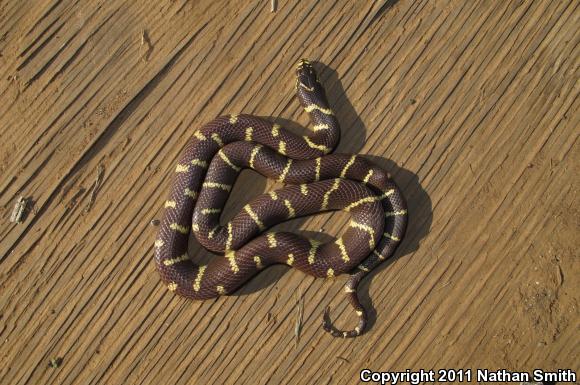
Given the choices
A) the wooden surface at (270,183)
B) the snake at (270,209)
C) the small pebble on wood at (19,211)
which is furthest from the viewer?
the small pebble on wood at (19,211)

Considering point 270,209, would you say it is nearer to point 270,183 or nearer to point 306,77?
point 270,183

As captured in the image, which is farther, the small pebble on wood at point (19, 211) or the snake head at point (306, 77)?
the small pebble on wood at point (19, 211)

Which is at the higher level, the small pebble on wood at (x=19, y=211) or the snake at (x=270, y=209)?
the small pebble on wood at (x=19, y=211)

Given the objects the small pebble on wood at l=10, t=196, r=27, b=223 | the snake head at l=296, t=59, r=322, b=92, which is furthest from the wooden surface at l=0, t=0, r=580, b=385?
the snake head at l=296, t=59, r=322, b=92

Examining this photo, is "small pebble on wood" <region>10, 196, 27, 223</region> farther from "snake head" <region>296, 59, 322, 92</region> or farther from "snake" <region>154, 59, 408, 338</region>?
"snake head" <region>296, 59, 322, 92</region>

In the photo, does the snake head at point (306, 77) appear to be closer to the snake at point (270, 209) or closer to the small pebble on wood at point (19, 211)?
the snake at point (270, 209)

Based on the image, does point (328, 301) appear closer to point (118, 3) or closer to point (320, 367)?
point (320, 367)

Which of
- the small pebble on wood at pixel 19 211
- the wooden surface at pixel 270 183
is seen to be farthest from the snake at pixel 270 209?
the small pebble on wood at pixel 19 211

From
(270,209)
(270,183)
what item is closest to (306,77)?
(270,183)
